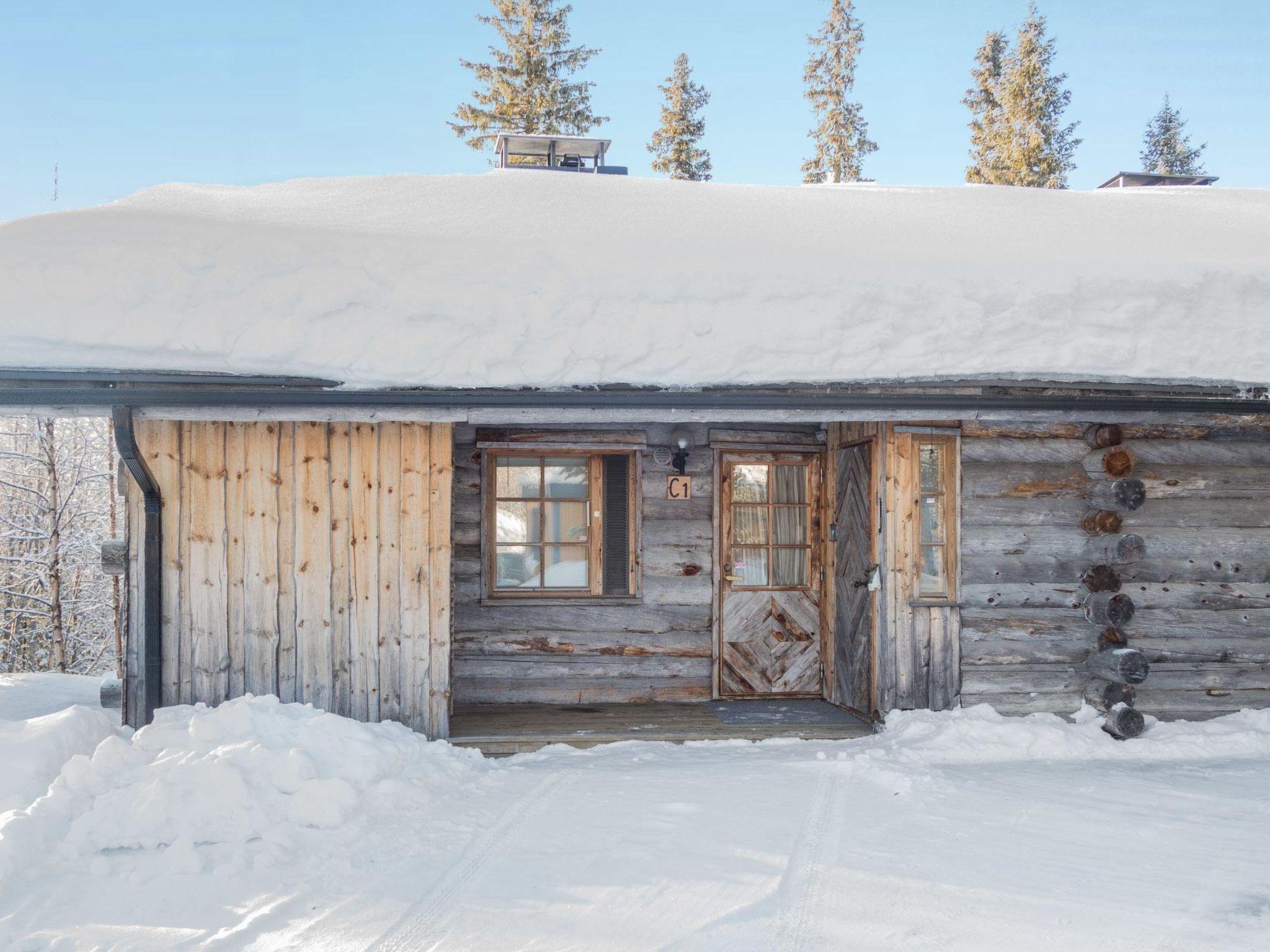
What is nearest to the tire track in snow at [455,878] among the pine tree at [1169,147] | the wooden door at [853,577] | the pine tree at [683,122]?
the wooden door at [853,577]

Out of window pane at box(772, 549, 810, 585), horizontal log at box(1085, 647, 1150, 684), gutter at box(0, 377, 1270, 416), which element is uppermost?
gutter at box(0, 377, 1270, 416)

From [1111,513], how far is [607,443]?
12.1 feet

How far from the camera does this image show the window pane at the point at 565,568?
710 cm

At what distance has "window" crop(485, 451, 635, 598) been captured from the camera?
7066 millimetres

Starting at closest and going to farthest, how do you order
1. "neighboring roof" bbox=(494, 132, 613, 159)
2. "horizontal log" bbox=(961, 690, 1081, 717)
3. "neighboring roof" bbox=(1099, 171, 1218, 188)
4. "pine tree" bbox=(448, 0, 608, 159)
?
"horizontal log" bbox=(961, 690, 1081, 717) < "neighboring roof" bbox=(1099, 171, 1218, 188) < "neighboring roof" bbox=(494, 132, 613, 159) < "pine tree" bbox=(448, 0, 608, 159)

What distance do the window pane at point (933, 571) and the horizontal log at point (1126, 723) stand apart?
132 centimetres

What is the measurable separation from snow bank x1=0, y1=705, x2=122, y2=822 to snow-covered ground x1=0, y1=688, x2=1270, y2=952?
0.11 meters

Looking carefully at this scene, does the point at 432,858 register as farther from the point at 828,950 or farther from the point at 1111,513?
the point at 1111,513

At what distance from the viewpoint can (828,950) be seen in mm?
3223

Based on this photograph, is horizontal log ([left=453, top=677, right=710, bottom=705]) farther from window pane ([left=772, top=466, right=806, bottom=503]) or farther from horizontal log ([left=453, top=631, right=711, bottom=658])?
window pane ([left=772, top=466, right=806, bottom=503])

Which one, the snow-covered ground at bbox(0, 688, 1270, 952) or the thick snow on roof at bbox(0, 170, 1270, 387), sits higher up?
the thick snow on roof at bbox(0, 170, 1270, 387)

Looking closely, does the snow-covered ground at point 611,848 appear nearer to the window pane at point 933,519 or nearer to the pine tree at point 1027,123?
the window pane at point 933,519

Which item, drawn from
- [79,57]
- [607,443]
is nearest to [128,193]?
[607,443]

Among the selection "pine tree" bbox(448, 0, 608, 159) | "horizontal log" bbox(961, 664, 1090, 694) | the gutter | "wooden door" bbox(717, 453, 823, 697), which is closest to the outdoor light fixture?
"wooden door" bbox(717, 453, 823, 697)
